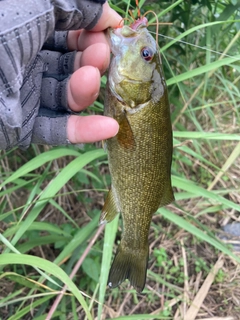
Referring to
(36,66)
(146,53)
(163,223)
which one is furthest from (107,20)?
(163,223)

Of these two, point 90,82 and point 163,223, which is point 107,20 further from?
point 163,223

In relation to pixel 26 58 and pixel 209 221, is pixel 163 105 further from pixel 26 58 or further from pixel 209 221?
pixel 209 221

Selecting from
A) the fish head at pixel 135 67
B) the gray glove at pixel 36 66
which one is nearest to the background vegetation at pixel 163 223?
the gray glove at pixel 36 66

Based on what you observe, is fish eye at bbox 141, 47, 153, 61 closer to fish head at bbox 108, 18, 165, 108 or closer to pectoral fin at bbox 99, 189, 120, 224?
fish head at bbox 108, 18, 165, 108

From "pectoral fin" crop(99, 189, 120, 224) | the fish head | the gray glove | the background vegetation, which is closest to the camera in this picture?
the gray glove

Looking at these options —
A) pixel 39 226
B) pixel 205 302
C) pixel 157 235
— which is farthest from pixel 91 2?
pixel 205 302

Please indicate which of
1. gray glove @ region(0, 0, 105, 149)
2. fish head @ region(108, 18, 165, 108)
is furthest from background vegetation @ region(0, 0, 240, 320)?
fish head @ region(108, 18, 165, 108)
